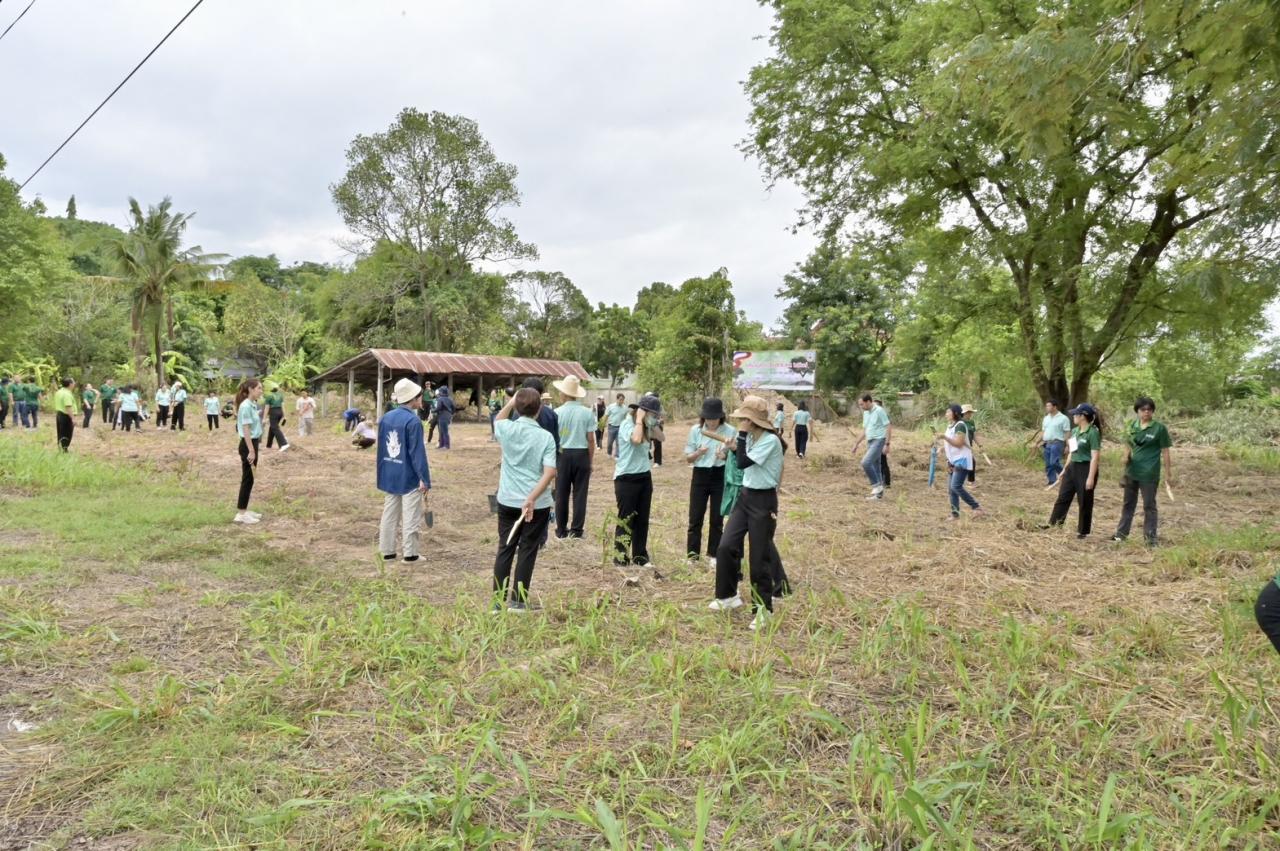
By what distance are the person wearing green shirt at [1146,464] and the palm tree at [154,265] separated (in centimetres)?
3487

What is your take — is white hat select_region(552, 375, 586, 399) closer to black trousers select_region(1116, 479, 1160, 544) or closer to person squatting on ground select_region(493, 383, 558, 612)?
person squatting on ground select_region(493, 383, 558, 612)

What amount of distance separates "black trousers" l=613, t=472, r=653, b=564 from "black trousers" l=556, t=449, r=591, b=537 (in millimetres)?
885

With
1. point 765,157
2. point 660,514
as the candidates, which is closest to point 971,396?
point 765,157

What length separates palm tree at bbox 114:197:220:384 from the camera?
31.8 m

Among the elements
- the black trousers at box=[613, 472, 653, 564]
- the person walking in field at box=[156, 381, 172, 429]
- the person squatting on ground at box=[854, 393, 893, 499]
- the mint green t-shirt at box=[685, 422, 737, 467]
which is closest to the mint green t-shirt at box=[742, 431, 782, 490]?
the mint green t-shirt at box=[685, 422, 737, 467]

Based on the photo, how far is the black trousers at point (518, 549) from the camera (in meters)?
4.88

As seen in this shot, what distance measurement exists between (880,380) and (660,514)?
1071 inches

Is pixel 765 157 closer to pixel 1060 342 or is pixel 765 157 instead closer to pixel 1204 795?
pixel 1060 342

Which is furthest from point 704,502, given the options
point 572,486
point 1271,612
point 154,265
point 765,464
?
point 154,265

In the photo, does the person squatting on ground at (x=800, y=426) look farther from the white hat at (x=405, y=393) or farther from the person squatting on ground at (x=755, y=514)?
Result: the person squatting on ground at (x=755, y=514)

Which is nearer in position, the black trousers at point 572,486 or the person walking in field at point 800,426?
the black trousers at point 572,486

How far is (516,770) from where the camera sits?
2971 millimetres

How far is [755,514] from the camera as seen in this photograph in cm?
483

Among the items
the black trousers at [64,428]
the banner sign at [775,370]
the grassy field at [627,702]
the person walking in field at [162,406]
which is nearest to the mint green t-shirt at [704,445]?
the grassy field at [627,702]
